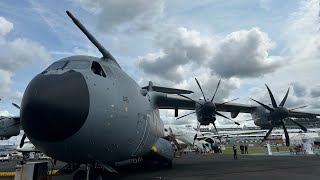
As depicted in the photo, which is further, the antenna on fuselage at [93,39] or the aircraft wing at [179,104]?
the aircraft wing at [179,104]

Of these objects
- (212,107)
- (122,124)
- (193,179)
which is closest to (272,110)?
(212,107)

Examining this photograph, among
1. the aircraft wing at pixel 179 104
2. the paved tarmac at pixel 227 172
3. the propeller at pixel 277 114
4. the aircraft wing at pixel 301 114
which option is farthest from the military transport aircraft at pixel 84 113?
the aircraft wing at pixel 301 114

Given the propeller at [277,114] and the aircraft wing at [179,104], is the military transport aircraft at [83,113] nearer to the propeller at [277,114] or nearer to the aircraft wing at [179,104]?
the aircraft wing at [179,104]

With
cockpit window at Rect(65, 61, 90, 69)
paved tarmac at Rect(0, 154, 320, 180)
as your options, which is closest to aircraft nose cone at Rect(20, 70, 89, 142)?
cockpit window at Rect(65, 61, 90, 69)

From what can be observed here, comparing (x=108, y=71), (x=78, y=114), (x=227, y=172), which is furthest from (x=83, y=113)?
(x=227, y=172)

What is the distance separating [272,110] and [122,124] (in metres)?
13.7

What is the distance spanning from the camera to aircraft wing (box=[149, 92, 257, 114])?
15.6 m

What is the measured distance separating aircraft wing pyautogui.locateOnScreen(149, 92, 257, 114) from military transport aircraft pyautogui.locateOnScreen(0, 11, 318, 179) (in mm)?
4561

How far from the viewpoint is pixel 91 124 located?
7.39 metres

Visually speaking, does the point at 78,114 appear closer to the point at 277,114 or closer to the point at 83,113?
the point at 83,113

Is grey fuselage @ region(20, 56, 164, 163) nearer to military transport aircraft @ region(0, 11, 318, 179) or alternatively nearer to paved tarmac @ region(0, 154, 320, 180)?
military transport aircraft @ region(0, 11, 318, 179)

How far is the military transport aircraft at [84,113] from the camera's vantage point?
6848 mm

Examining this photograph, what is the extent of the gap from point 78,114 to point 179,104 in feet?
36.3

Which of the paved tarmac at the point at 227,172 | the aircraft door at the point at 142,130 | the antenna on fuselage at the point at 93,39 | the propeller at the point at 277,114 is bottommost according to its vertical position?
the paved tarmac at the point at 227,172
